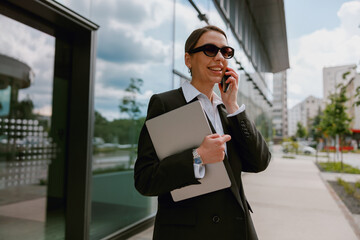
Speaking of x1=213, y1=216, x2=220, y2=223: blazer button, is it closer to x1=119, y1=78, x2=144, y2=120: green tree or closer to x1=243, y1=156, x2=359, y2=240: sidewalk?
x1=119, y1=78, x2=144, y2=120: green tree

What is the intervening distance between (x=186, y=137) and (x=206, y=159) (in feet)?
0.41

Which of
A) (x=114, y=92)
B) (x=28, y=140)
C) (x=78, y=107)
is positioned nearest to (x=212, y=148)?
(x=78, y=107)

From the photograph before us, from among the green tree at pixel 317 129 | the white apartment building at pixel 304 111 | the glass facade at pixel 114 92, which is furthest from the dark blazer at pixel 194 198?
the white apartment building at pixel 304 111

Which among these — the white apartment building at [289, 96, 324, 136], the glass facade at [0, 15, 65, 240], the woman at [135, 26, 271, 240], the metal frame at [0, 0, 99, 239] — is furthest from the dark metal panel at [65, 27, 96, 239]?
the white apartment building at [289, 96, 324, 136]

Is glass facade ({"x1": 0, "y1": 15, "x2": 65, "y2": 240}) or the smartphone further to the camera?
glass facade ({"x1": 0, "y1": 15, "x2": 65, "y2": 240})

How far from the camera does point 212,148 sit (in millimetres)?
992

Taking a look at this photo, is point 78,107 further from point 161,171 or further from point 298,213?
point 298,213

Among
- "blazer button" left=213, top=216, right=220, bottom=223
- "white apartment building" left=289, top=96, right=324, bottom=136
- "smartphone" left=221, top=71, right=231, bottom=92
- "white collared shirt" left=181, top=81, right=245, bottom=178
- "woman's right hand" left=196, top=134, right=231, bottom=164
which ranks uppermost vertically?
"white apartment building" left=289, top=96, right=324, bottom=136

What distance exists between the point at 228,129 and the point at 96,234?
3141 mm

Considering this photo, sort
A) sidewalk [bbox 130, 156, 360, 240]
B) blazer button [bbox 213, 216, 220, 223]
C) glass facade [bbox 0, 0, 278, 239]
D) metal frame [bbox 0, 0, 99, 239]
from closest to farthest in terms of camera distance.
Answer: blazer button [bbox 213, 216, 220, 223], metal frame [bbox 0, 0, 99, 239], glass facade [bbox 0, 0, 278, 239], sidewalk [bbox 130, 156, 360, 240]

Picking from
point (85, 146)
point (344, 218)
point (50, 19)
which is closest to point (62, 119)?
point (85, 146)

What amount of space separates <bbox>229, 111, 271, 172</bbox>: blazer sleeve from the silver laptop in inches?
8.4

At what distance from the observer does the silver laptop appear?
1.04 metres

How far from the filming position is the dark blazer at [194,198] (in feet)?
3.39
